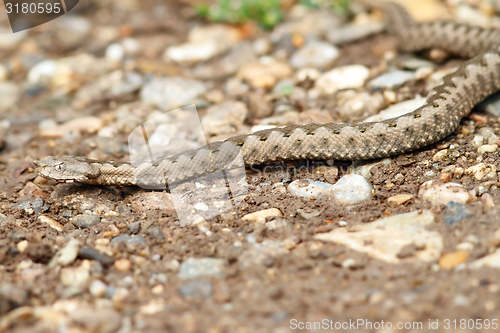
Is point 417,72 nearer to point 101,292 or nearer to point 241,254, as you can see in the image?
point 241,254

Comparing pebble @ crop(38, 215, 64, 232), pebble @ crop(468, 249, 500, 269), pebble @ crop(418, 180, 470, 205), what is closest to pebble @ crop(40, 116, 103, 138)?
pebble @ crop(38, 215, 64, 232)

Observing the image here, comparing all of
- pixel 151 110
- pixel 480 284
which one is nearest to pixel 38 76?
pixel 151 110

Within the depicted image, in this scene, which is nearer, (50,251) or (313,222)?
(50,251)

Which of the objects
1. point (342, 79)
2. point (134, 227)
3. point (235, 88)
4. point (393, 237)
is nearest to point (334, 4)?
point (342, 79)

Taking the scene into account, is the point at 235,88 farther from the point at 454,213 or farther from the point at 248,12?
the point at 454,213

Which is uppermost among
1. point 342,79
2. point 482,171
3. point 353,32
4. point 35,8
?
point 35,8

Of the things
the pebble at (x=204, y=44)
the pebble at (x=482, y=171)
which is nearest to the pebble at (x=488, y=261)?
the pebble at (x=482, y=171)

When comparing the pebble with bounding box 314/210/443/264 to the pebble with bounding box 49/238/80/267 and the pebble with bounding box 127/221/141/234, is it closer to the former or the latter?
the pebble with bounding box 127/221/141/234
